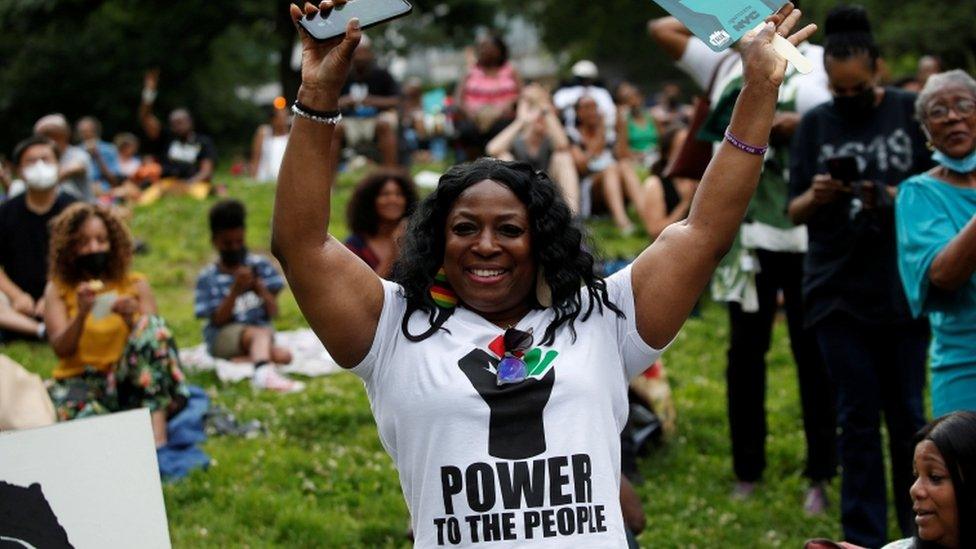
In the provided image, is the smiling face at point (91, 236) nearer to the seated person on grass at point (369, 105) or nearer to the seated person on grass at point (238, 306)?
the seated person on grass at point (238, 306)

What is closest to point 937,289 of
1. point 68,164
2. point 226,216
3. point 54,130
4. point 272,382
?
point 272,382

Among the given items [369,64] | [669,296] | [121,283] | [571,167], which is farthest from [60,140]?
[669,296]

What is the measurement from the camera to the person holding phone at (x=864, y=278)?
19.4 ft

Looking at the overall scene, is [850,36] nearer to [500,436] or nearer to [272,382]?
[500,436]

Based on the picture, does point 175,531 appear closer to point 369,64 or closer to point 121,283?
point 121,283

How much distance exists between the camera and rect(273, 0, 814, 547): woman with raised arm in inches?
133

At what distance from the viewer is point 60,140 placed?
44.4 ft

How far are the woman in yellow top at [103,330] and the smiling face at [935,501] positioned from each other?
4671 mm

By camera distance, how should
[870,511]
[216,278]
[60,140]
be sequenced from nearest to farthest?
[870,511] → [216,278] → [60,140]

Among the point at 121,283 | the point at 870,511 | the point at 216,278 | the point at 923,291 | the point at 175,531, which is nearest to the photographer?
the point at 923,291

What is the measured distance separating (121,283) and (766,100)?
5.36 metres

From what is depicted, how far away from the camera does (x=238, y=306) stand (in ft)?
31.8

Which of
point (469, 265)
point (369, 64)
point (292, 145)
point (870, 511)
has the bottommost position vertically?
point (870, 511)

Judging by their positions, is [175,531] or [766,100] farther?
[175,531]
